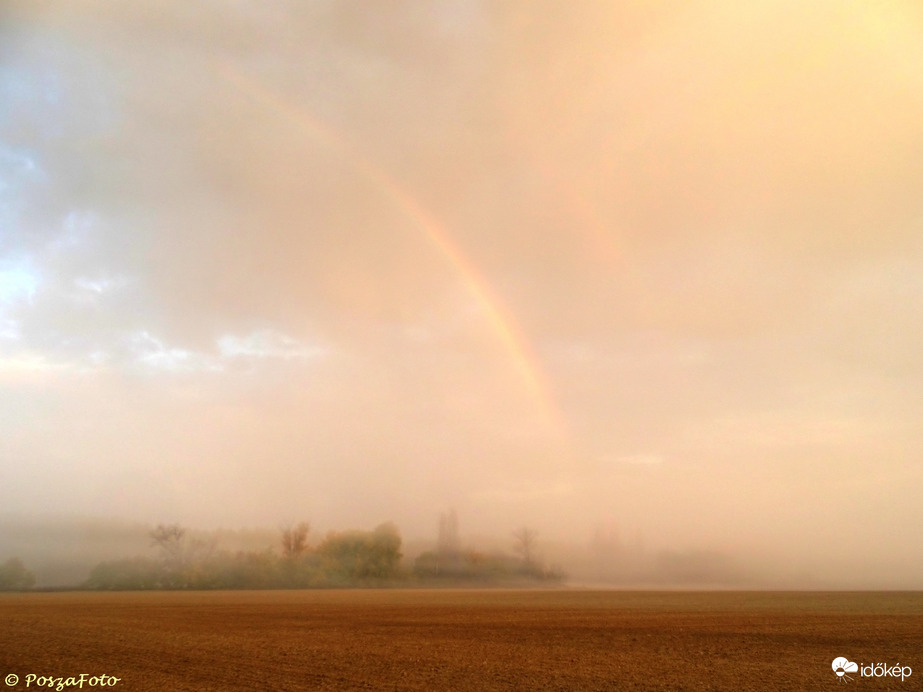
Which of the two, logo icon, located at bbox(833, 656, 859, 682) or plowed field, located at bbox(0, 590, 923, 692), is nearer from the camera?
plowed field, located at bbox(0, 590, 923, 692)

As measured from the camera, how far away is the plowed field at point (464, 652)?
29.2m

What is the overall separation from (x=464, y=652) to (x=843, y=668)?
19.1 meters

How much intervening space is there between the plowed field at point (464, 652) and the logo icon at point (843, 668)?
0.44 m

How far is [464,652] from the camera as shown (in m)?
37.8

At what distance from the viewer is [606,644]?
4150 cm

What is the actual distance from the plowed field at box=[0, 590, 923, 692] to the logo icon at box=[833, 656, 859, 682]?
0.44 metres

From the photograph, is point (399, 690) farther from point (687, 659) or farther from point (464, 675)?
point (687, 659)

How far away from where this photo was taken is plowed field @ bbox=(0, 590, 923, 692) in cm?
2920

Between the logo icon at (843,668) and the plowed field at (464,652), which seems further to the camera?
the logo icon at (843,668)

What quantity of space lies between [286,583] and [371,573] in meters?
22.4

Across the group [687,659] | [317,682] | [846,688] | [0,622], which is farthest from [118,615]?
[846,688]

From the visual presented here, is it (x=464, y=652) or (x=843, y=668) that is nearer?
(x=843, y=668)

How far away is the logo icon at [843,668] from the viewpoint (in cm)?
3006

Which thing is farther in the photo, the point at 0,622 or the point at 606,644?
the point at 0,622
